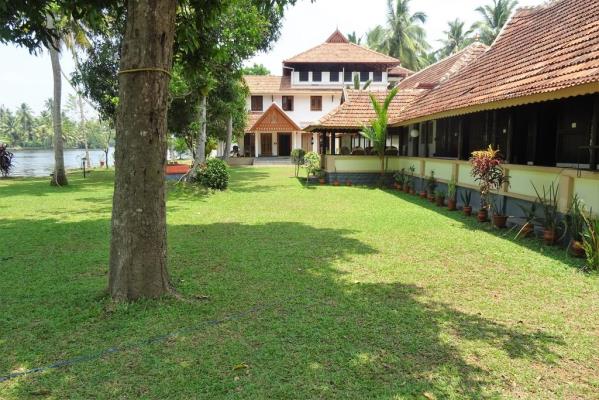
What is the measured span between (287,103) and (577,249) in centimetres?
3967

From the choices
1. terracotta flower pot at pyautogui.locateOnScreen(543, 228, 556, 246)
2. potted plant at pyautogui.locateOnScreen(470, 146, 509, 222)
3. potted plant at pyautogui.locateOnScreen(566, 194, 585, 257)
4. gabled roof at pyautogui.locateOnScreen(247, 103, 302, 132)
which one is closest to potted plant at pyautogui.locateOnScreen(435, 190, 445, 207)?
potted plant at pyautogui.locateOnScreen(470, 146, 509, 222)

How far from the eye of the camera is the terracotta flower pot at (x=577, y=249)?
707cm

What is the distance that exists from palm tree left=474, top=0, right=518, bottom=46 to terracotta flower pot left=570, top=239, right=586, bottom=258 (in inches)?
1676

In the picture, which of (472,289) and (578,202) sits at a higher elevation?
(578,202)

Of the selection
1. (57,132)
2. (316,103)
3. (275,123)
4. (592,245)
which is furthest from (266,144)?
(592,245)

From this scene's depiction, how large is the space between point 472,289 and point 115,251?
4143 millimetres

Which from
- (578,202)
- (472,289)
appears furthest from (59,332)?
(578,202)

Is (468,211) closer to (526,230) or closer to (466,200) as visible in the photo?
(466,200)

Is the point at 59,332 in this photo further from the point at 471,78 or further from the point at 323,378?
the point at 471,78

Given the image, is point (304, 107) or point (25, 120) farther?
point (25, 120)

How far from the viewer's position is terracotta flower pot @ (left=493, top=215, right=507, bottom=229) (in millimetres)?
9734

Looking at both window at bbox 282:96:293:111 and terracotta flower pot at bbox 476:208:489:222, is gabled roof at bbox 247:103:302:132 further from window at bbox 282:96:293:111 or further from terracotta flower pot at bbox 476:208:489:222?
terracotta flower pot at bbox 476:208:489:222

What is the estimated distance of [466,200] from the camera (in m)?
12.0

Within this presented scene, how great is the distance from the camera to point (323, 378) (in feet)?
11.4
